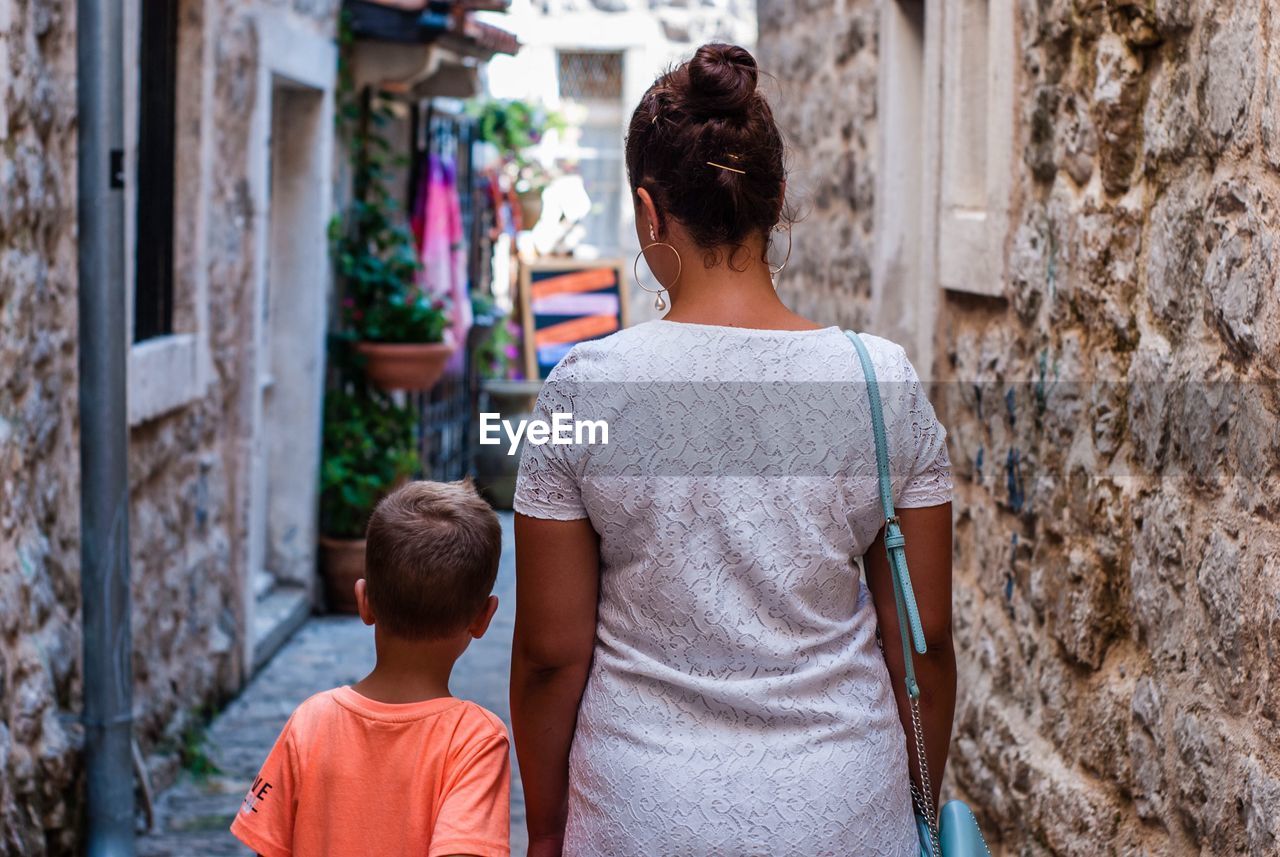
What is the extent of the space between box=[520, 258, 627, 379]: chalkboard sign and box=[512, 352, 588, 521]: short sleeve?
29.5ft

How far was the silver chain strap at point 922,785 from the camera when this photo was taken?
6.45ft

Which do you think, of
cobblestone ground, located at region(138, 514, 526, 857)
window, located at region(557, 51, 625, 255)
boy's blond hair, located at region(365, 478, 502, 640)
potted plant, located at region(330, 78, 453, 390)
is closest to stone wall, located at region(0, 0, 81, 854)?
cobblestone ground, located at region(138, 514, 526, 857)

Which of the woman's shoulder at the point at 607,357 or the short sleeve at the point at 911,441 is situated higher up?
the woman's shoulder at the point at 607,357

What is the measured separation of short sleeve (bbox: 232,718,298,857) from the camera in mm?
2119

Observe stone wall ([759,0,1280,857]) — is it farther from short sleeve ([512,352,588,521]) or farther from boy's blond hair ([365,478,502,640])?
boy's blond hair ([365,478,502,640])

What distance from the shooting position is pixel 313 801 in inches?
83.0

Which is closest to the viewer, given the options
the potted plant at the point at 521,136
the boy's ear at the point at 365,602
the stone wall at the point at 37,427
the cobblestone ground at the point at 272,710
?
the boy's ear at the point at 365,602

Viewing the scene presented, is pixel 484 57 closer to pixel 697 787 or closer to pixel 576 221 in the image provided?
pixel 576 221

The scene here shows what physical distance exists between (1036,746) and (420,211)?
710 centimetres

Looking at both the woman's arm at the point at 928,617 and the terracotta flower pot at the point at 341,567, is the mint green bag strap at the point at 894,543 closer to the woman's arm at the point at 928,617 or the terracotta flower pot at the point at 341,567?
the woman's arm at the point at 928,617

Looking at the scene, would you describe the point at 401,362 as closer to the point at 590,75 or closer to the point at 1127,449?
the point at 1127,449

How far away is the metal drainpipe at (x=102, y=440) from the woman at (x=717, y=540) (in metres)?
2.46

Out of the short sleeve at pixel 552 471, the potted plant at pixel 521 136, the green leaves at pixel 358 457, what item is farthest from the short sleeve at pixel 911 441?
the potted plant at pixel 521 136

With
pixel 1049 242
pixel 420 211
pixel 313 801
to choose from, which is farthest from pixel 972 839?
pixel 420 211
